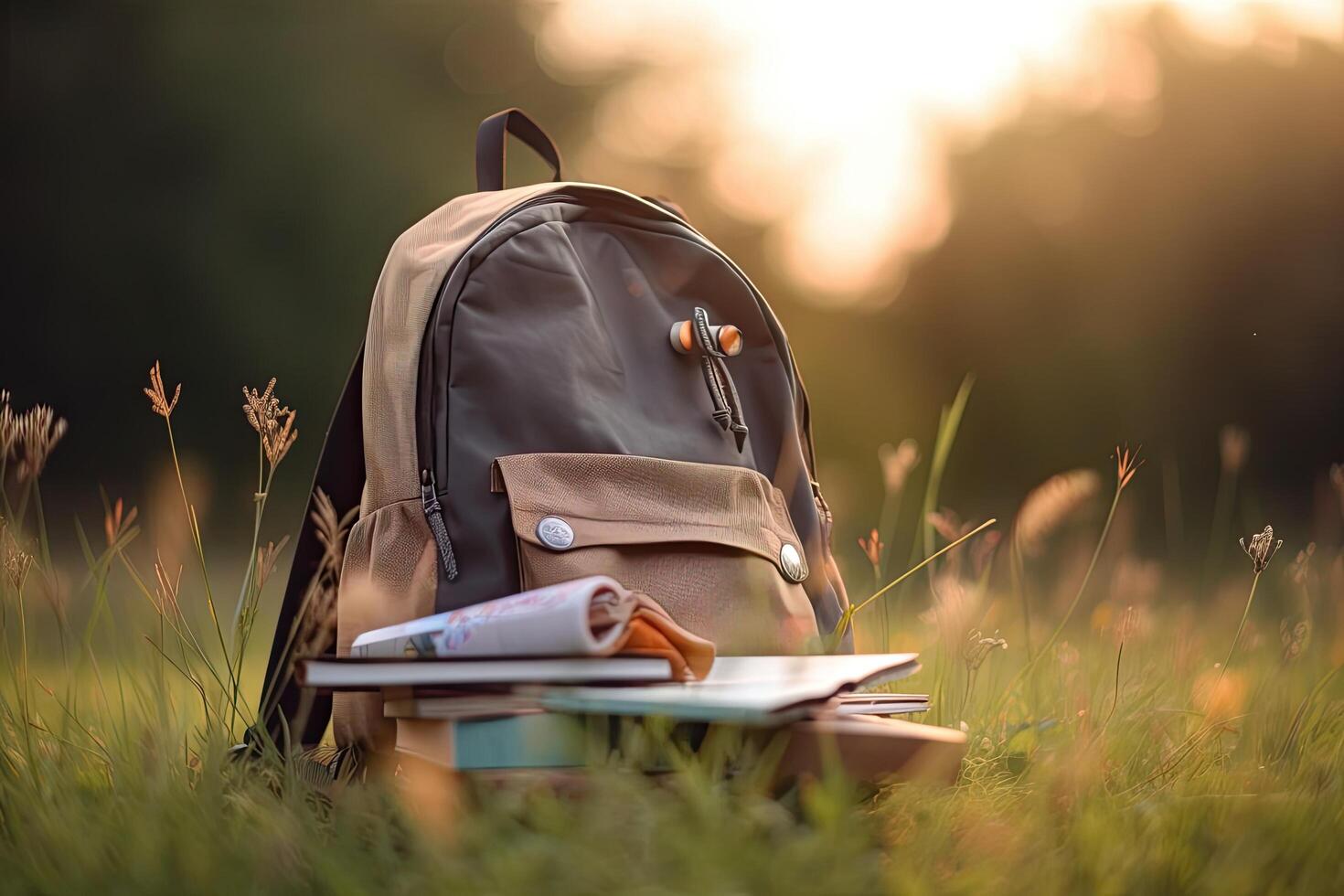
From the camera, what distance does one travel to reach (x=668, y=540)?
1.49 meters

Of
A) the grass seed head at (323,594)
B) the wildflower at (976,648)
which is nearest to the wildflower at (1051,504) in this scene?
the wildflower at (976,648)

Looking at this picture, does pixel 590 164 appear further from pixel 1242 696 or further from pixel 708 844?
pixel 708 844

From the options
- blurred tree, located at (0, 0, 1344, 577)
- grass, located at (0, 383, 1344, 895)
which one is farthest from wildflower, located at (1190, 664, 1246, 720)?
blurred tree, located at (0, 0, 1344, 577)

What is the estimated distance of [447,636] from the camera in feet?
3.86

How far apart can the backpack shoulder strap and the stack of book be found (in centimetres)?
52

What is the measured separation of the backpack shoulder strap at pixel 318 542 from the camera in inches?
65.1

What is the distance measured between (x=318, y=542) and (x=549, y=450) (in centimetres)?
47

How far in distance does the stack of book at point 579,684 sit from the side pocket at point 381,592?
26cm

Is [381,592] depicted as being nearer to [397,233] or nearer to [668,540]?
[668,540]

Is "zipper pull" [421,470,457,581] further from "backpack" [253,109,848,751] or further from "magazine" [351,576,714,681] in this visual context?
"magazine" [351,576,714,681]

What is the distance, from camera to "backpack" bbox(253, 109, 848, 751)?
1469mm

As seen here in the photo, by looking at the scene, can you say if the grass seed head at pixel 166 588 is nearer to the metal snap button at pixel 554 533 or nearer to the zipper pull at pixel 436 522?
the zipper pull at pixel 436 522

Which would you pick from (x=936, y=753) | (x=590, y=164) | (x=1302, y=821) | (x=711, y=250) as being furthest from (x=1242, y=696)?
(x=590, y=164)

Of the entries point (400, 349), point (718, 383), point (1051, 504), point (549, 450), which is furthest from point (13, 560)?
point (1051, 504)
